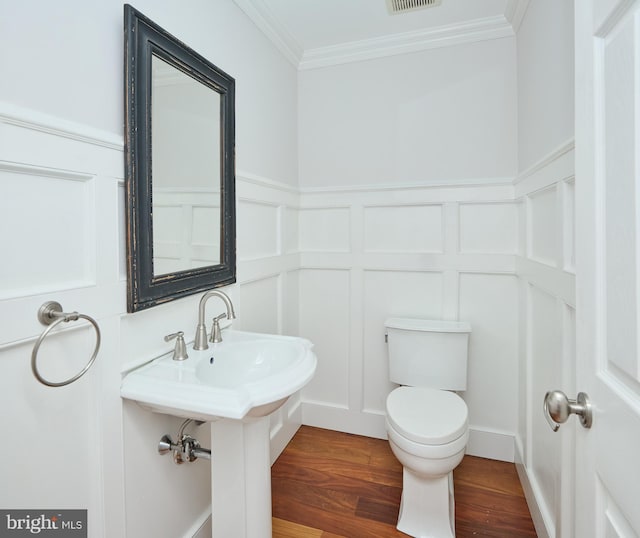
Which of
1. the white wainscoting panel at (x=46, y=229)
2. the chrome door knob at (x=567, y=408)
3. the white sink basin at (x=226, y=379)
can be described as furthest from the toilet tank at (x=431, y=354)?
the white wainscoting panel at (x=46, y=229)

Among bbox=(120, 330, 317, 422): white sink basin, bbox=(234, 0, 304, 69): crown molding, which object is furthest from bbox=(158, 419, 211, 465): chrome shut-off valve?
bbox=(234, 0, 304, 69): crown molding

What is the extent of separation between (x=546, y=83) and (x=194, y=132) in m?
1.38

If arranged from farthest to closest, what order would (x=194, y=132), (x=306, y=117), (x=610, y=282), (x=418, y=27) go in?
(x=306, y=117), (x=418, y=27), (x=194, y=132), (x=610, y=282)

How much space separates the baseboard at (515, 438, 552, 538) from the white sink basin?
46.6 inches

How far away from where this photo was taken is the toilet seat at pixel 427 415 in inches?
57.0

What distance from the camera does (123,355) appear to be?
1105 millimetres

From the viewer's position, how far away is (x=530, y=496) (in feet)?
5.41

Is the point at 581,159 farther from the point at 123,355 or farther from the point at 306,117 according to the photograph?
the point at 306,117

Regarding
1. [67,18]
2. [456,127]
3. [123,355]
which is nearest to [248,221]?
[123,355]

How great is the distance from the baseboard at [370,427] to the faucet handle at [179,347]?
135cm

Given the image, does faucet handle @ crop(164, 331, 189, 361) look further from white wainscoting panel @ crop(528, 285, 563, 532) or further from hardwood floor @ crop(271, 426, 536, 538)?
white wainscoting panel @ crop(528, 285, 563, 532)

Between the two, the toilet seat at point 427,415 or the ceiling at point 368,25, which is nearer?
the toilet seat at point 427,415

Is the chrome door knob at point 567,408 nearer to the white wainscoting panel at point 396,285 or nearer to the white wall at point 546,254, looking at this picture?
the white wall at point 546,254

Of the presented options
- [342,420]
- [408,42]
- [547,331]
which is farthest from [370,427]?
[408,42]
